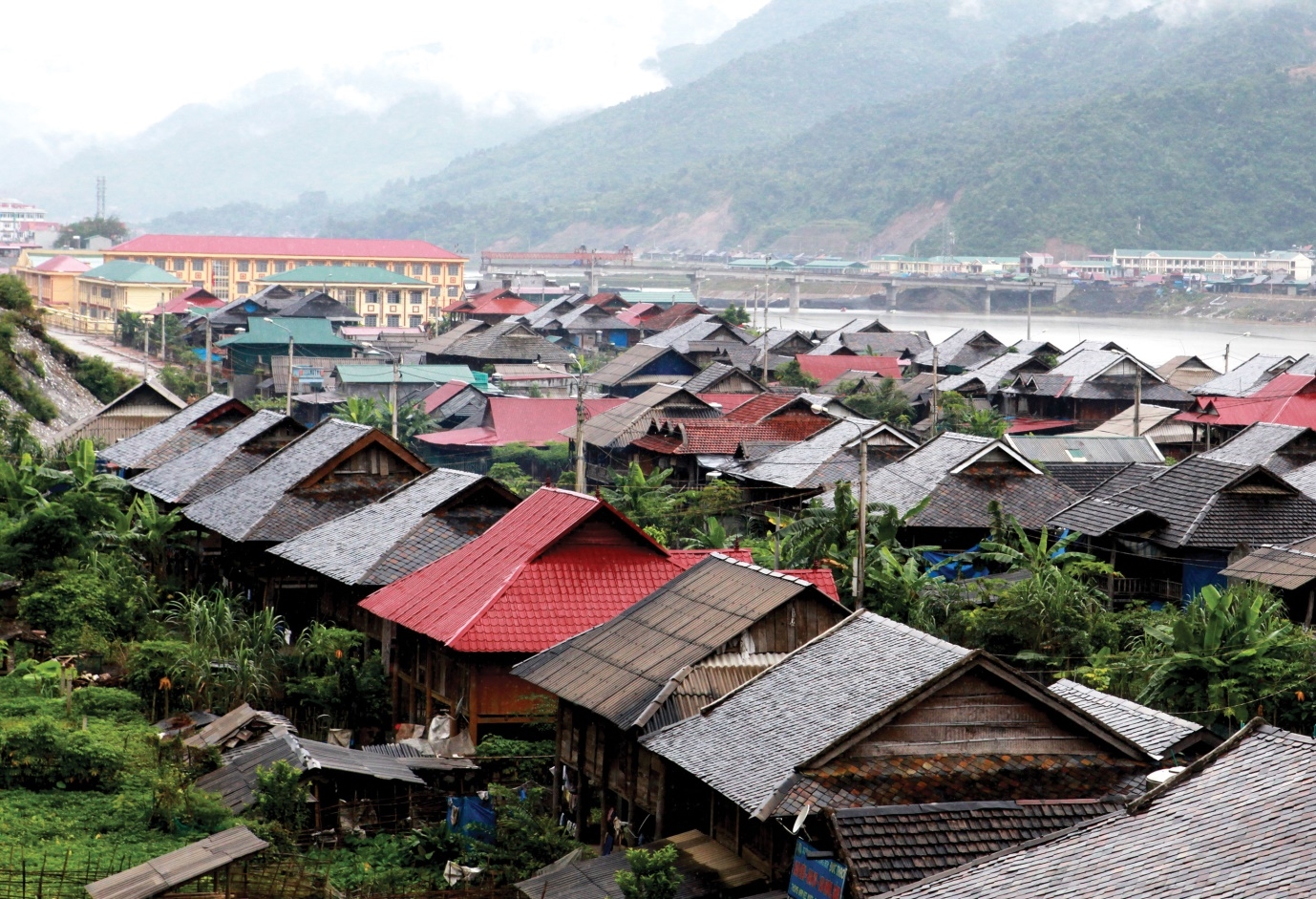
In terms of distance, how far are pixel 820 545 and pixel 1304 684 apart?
30.4 feet

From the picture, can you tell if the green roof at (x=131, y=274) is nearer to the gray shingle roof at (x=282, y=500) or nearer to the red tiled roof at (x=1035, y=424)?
the red tiled roof at (x=1035, y=424)

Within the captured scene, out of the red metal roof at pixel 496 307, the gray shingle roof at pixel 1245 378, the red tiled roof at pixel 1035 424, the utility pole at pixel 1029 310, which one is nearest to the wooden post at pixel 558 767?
the red tiled roof at pixel 1035 424

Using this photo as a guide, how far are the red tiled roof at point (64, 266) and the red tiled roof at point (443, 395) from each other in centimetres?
5836

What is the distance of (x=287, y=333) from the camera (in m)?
73.6

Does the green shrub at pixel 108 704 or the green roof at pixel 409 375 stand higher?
the green roof at pixel 409 375

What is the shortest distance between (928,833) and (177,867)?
7.01 m

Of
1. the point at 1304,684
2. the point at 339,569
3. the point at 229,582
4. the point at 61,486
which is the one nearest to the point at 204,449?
the point at 61,486

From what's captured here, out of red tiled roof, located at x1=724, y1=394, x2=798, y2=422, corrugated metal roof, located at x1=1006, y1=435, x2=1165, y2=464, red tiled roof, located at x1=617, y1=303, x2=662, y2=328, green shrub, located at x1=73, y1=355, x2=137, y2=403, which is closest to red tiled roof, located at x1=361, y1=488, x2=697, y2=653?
corrugated metal roof, located at x1=1006, y1=435, x2=1165, y2=464

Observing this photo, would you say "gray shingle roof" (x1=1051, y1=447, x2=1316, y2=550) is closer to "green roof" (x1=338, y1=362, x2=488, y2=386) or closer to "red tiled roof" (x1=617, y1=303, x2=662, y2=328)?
"green roof" (x1=338, y1=362, x2=488, y2=386)

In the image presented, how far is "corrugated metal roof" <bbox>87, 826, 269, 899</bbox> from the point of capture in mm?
15641

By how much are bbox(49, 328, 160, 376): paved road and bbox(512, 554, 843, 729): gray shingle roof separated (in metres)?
51.9

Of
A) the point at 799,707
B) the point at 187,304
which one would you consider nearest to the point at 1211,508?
the point at 799,707

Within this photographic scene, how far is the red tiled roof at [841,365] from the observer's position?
70.5m

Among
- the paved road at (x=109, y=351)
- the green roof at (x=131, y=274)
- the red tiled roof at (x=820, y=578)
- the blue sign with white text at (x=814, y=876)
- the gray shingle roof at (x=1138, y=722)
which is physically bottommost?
the paved road at (x=109, y=351)
